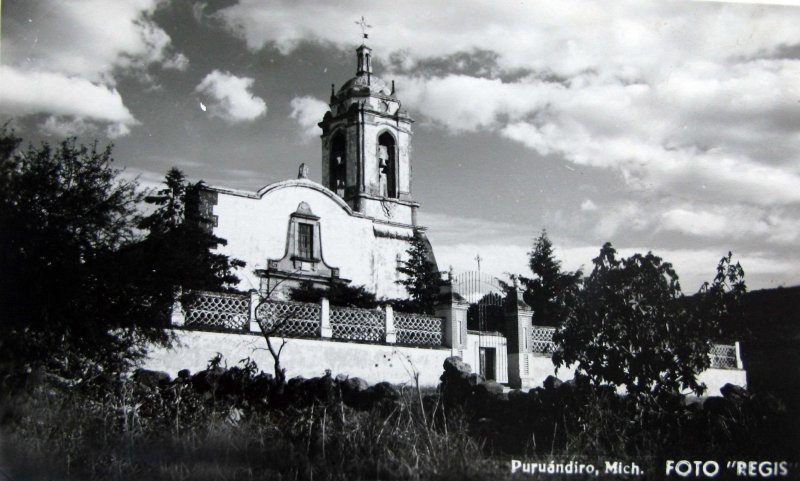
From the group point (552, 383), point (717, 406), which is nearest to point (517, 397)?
point (552, 383)

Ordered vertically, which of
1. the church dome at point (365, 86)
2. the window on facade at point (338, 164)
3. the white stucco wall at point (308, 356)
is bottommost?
the white stucco wall at point (308, 356)

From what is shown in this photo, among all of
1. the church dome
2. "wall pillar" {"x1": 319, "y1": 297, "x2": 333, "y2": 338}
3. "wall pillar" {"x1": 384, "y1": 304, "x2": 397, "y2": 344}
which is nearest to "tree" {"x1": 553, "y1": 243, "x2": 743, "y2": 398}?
"wall pillar" {"x1": 384, "y1": 304, "x2": 397, "y2": 344}

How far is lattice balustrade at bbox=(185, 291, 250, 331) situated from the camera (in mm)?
7895

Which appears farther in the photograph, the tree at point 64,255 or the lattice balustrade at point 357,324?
the lattice balustrade at point 357,324

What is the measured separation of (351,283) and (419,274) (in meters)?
1.48

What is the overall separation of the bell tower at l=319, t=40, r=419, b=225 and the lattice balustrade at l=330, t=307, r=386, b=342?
852cm

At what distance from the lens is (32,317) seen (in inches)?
237

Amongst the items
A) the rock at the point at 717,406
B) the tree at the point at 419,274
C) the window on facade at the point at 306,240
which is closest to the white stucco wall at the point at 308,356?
the rock at the point at 717,406

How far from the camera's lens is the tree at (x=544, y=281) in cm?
790

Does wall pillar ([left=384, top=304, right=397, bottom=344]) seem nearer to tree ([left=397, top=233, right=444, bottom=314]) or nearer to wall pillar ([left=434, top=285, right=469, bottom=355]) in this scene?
wall pillar ([left=434, top=285, right=469, bottom=355])

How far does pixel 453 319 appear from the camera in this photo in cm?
987

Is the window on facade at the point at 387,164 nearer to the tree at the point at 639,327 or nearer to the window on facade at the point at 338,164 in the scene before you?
the window on facade at the point at 338,164

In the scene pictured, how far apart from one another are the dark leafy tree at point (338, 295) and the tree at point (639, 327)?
6.39m

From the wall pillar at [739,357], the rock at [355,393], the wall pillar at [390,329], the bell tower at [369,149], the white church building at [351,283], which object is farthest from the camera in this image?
the bell tower at [369,149]
